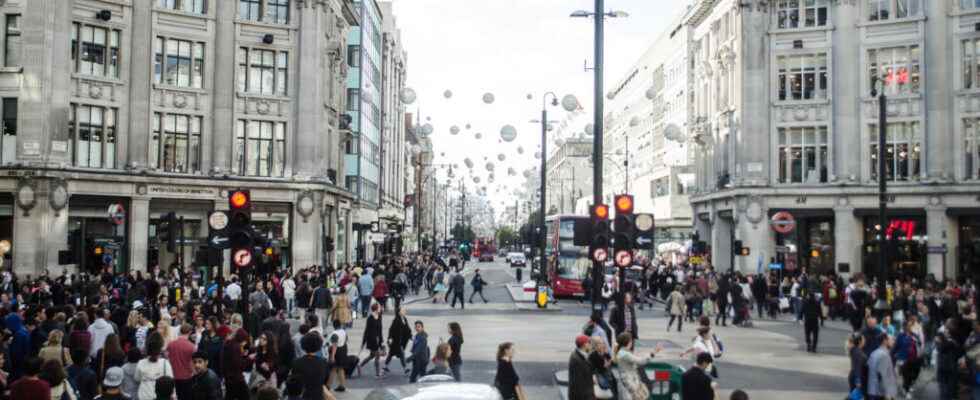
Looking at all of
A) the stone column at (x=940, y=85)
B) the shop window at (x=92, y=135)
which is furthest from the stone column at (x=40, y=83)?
the stone column at (x=940, y=85)

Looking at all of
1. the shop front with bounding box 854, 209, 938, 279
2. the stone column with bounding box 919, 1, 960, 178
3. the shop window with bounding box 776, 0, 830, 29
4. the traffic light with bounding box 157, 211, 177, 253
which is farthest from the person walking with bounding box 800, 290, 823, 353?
the shop window with bounding box 776, 0, 830, 29

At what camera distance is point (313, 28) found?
45625mm

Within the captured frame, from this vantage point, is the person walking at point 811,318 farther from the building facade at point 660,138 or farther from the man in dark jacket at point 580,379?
the building facade at point 660,138

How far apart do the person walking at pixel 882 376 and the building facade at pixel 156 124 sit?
89.6 ft

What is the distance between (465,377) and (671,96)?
5740 cm

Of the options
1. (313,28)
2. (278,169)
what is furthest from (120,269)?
(313,28)

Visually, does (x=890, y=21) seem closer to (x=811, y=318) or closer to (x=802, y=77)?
(x=802, y=77)

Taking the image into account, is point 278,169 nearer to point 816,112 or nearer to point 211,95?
point 211,95

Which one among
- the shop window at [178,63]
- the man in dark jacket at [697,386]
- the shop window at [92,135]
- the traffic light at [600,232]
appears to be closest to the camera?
the man in dark jacket at [697,386]

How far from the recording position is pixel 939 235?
42906 millimetres

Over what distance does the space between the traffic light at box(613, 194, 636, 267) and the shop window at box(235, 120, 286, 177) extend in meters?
30.6

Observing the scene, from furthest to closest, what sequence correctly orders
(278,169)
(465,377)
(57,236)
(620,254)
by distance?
(278,169) → (57,236) → (465,377) → (620,254)

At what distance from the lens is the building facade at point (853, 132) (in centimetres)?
4278

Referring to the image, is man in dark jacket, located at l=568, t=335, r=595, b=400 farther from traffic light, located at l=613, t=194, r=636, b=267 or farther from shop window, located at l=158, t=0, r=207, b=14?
shop window, located at l=158, t=0, r=207, b=14
